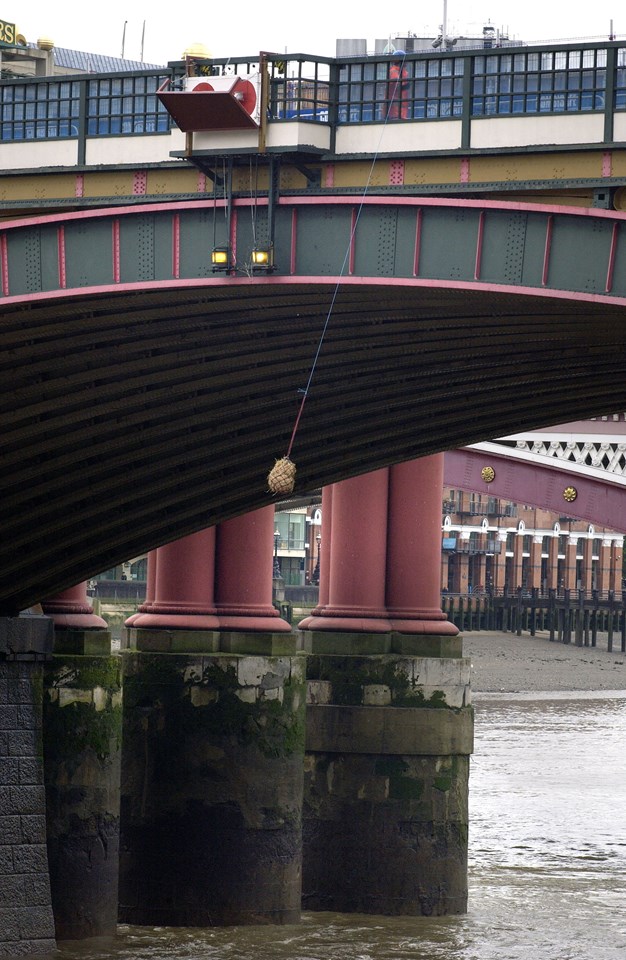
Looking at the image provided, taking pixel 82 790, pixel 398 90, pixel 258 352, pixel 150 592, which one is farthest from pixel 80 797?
pixel 398 90

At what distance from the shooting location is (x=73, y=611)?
28.8 meters

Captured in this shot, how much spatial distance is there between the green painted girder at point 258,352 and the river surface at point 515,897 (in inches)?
197

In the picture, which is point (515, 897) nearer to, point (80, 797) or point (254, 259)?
point (80, 797)

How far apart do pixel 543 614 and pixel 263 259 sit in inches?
3511

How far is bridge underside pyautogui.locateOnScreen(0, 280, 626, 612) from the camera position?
834 inches

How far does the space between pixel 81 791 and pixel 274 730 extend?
2.83 m

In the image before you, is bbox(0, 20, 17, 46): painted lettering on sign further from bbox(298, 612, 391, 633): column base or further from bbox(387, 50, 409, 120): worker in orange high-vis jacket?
bbox(298, 612, 391, 633): column base

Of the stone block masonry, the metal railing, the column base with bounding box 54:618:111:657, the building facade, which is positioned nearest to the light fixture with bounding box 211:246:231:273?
the metal railing

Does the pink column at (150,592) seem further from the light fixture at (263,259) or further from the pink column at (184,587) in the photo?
the light fixture at (263,259)

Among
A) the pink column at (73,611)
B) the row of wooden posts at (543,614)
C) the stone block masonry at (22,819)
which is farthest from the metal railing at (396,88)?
the row of wooden posts at (543,614)

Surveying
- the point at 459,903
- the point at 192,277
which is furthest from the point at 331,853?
the point at 192,277

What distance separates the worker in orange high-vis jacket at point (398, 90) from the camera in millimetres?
20094


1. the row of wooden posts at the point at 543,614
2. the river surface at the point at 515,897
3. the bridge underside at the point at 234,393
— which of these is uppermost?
the bridge underside at the point at 234,393

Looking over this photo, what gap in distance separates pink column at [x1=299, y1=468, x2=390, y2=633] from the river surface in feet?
13.7
